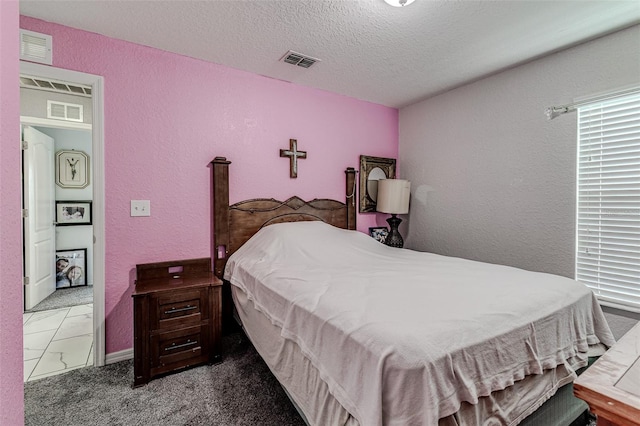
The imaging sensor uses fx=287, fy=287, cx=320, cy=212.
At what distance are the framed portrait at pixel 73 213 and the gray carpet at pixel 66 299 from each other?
0.91m

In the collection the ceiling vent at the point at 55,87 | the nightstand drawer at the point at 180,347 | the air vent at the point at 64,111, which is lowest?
the nightstand drawer at the point at 180,347

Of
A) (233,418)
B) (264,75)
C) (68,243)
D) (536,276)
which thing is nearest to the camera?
(233,418)

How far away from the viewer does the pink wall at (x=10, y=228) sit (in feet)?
2.10

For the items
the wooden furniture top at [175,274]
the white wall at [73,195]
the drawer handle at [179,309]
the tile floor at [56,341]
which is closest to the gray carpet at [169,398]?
the tile floor at [56,341]

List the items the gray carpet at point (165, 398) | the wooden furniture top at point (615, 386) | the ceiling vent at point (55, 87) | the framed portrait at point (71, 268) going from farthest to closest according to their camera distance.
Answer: the framed portrait at point (71, 268) → the ceiling vent at point (55, 87) → the gray carpet at point (165, 398) → the wooden furniture top at point (615, 386)

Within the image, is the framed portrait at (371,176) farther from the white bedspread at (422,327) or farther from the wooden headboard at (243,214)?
the white bedspread at (422,327)

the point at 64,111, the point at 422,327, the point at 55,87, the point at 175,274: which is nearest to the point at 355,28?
the point at 422,327

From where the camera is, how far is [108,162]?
2.15 metres

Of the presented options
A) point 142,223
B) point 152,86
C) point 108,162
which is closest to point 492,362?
point 142,223

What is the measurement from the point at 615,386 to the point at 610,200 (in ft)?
6.76

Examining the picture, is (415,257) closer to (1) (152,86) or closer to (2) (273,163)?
(2) (273,163)

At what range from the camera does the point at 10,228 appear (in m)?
0.68

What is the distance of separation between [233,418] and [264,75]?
271cm

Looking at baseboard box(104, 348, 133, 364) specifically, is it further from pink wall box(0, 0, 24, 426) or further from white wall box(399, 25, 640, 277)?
white wall box(399, 25, 640, 277)
